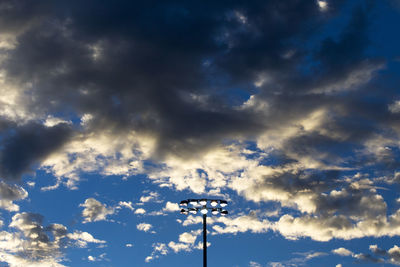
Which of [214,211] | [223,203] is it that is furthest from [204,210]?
[223,203]

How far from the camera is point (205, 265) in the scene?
3322cm

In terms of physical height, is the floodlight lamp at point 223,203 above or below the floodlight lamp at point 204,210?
above

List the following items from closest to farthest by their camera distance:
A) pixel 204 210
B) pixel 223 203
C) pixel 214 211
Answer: pixel 223 203 < pixel 204 210 < pixel 214 211

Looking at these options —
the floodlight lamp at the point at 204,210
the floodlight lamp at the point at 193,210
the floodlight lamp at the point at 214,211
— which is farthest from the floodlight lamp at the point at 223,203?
the floodlight lamp at the point at 193,210

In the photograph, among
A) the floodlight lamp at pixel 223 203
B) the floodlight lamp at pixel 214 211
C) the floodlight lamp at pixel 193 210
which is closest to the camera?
the floodlight lamp at pixel 223 203

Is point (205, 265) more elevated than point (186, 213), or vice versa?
point (186, 213)

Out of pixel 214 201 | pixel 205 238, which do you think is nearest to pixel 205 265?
pixel 205 238

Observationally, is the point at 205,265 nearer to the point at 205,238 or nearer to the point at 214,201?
the point at 205,238

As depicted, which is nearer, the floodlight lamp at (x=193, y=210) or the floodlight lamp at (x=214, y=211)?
the floodlight lamp at (x=214, y=211)

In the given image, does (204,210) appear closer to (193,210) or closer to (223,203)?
(193,210)

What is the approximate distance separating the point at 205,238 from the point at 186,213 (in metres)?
2.08

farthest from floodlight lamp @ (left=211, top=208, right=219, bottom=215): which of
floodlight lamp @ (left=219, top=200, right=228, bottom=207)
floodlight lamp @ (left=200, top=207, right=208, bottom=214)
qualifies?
floodlight lamp @ (left=219, top=200, right=228, bottom=207)

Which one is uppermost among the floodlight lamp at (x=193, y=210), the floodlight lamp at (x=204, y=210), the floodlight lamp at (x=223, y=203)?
the floodlight lamp at (x=223, y=203)

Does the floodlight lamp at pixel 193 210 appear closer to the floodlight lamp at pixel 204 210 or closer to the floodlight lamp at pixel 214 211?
the floodlight lamp at pixel 204 210
